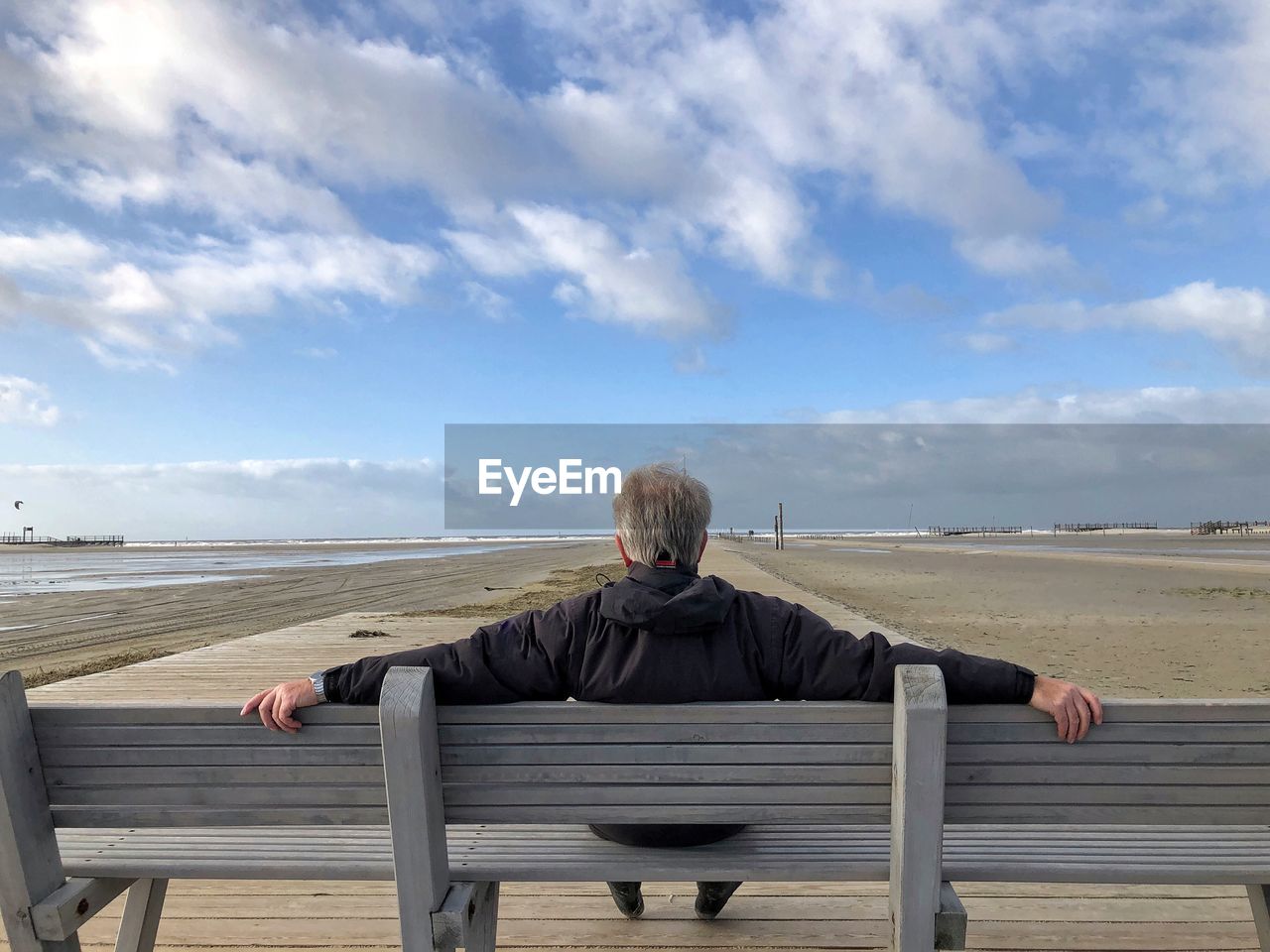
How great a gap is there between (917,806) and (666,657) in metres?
0.60

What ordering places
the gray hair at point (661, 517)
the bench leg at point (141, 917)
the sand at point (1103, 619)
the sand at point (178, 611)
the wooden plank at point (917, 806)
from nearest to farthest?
the wooden plank at point (917, 806), the gray hair at point (661, 517), the bench leg at point (141, 917), the sand at point (1103, 619), the sand at point (178, 611)

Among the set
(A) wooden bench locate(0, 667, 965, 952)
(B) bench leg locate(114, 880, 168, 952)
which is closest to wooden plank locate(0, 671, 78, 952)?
(A) wooden bench locate(0, 667, 965, 952)

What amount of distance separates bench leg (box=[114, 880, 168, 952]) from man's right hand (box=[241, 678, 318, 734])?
97 cm

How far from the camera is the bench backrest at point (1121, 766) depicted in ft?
5.52

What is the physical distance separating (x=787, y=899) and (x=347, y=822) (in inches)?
63.2

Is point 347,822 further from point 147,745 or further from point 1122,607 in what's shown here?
point 1122,607

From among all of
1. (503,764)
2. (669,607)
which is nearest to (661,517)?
(669,607)

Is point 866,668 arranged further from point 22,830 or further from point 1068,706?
point 22,830

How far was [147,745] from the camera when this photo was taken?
1774mm

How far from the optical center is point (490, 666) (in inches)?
71.2

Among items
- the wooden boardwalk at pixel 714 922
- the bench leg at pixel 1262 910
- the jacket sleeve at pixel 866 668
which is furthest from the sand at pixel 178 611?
the bench leg at pixel 1262 910

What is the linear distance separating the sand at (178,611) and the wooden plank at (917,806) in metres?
8.61

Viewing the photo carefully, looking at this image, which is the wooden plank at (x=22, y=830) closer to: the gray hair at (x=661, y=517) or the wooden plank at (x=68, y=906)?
the wooden plank at (x=68, y=906)

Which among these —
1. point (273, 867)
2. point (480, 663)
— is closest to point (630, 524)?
point (480, 663)
